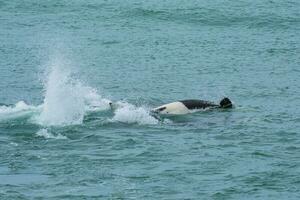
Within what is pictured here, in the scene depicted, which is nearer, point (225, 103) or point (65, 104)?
point (65, 104)

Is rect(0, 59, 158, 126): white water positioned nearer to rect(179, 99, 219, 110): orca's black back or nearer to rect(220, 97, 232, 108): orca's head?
rect(179, 99, 219, 110): orca's black back

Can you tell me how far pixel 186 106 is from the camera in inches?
983

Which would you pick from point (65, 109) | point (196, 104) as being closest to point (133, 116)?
point (65, 109)

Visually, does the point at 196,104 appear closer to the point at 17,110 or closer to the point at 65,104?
the point at 65,104

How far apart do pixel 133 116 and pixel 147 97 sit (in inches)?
147

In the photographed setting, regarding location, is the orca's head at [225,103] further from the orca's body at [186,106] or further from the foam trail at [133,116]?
the foam trail at [133,116]

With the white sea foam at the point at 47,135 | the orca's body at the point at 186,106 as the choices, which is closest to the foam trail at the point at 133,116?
the orca's body at the point at 186,106

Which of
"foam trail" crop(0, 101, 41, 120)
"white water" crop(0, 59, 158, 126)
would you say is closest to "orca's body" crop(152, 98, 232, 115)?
"white water" crop(0, 59, 158, 126)

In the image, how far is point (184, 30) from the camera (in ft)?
135

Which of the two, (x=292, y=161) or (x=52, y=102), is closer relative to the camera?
(x=292, y=161)

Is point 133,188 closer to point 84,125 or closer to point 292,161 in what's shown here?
point 292,161

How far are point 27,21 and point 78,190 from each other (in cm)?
2625

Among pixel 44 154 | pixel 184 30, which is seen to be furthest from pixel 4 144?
pixel 184 30

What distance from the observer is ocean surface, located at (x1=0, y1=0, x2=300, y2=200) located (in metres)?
18.5
